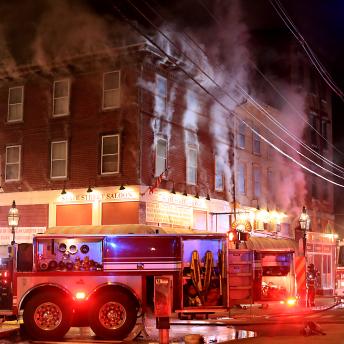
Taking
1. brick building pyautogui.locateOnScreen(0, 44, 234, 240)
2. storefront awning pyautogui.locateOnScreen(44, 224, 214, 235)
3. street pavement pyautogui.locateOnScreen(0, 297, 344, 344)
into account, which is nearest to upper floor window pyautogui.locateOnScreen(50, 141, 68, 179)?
brick building pyautogui.locateOnScreen(0, 44, 234, 240)

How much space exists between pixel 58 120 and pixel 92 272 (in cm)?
1119

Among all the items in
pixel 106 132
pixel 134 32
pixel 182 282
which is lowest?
pixel 182 282

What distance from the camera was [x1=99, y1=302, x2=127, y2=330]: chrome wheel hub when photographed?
1214 cm

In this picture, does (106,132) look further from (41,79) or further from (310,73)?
(310,73)

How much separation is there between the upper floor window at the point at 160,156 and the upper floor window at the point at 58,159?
3317 millimetres

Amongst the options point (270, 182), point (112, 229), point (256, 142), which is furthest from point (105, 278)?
point (270, 182)

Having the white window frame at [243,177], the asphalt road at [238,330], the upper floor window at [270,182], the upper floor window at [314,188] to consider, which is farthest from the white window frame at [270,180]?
the asphalt road at [238,330]

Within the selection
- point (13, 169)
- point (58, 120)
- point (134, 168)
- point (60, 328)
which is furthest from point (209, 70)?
point (60, 328)

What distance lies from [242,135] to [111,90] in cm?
758

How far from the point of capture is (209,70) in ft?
66.1

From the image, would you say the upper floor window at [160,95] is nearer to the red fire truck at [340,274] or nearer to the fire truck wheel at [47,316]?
the red fire truck at [340,274]

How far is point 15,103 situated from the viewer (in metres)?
23.6

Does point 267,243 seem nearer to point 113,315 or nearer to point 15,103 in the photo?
point 15,103

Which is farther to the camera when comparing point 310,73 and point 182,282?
point 310,73
